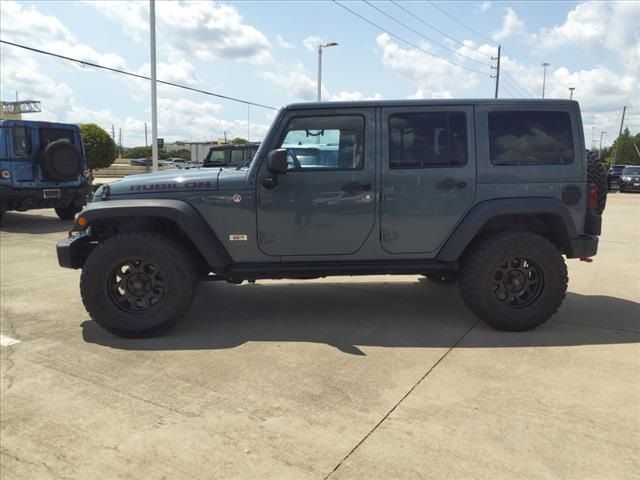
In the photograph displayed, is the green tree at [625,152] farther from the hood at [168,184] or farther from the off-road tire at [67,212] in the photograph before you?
the hood at [168,184]

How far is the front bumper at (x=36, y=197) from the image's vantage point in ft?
33.7

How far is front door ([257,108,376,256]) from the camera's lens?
411 centimetres

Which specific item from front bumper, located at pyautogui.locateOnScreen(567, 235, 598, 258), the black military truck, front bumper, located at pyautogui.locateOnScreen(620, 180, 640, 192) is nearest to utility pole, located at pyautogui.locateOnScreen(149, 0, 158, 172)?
the black military truck

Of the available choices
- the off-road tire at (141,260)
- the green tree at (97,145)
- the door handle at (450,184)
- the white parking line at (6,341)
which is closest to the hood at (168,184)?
the off-road tire at (141,260)

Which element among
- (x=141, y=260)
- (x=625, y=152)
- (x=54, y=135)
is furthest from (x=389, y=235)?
(x=625, y=152)

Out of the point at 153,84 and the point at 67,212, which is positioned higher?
the point at 153,84

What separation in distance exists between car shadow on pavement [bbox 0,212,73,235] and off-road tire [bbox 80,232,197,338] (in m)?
6.58

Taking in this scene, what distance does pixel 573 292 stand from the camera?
18.2 feet

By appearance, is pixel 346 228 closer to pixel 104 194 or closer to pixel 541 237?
pixel 541 237

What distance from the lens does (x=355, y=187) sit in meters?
4.11

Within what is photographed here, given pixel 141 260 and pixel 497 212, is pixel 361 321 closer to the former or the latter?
pixel 497 212

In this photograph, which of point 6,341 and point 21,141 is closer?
point 6,341

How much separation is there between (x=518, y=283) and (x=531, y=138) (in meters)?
1.22

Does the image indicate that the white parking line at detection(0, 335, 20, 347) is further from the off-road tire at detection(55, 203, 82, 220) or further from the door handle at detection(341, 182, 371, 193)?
the off-road tire at detection(55, 203, 82, 220)
